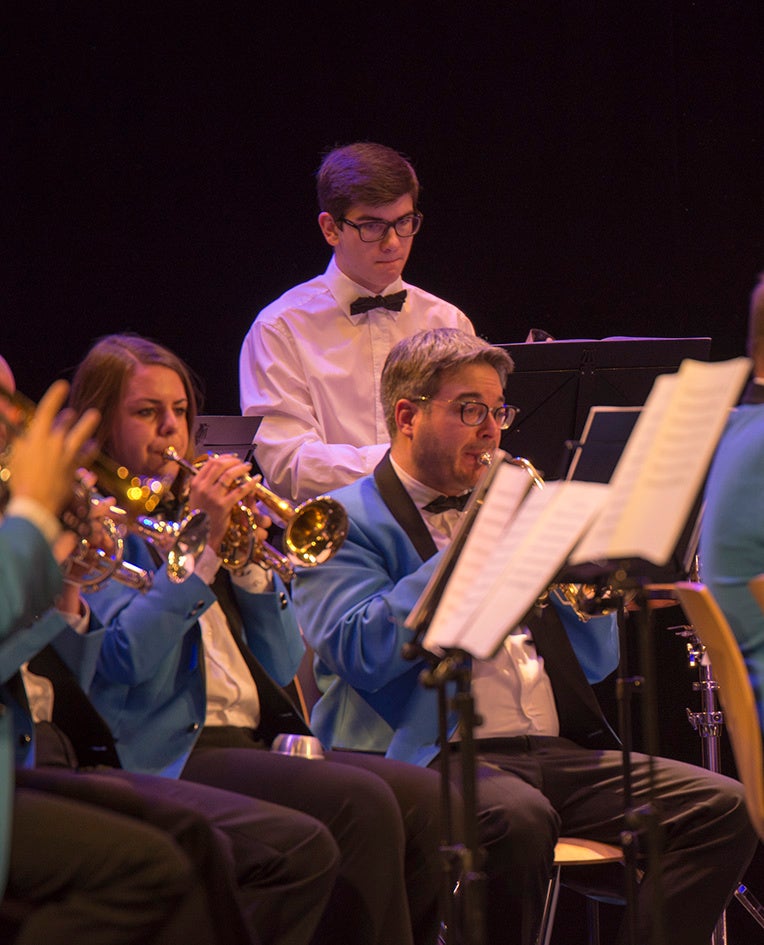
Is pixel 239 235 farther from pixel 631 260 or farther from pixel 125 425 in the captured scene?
pixel 125 425

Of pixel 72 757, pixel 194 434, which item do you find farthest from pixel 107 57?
pixel 72 757

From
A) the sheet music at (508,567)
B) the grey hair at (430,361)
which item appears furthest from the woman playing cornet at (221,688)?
the sheet music at (508,567)

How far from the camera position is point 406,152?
562cm

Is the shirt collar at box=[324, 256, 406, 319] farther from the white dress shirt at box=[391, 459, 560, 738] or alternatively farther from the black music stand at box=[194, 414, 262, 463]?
the white dress shirt at box=[391, 459, 560, 738]

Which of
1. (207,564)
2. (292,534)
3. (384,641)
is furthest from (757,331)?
(207,564)

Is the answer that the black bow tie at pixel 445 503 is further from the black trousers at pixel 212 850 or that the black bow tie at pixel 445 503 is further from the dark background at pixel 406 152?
the dark background at pixel 406 152

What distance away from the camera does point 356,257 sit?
461 cm

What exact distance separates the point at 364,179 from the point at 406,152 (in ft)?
3.85

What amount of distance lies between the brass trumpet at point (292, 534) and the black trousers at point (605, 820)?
2.02 feet

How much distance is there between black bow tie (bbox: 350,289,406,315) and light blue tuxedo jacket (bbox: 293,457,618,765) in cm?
116

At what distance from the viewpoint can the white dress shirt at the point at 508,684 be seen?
11.3ft

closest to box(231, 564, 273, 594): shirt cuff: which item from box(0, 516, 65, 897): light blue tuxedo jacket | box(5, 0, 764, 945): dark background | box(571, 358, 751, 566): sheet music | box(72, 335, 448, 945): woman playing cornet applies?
box(72, 335, 448, 945): woman playing cornet

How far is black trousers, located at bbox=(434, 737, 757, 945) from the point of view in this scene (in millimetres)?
3104

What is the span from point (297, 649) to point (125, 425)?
28.2 inches
